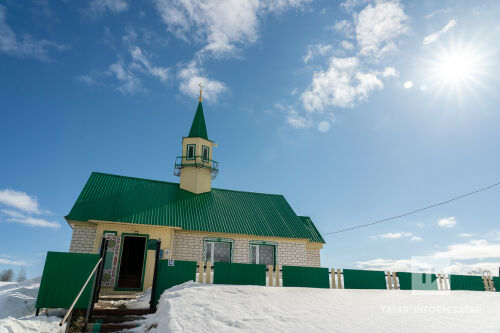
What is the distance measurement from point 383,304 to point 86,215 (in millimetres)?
14463

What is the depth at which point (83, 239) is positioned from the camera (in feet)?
54.5

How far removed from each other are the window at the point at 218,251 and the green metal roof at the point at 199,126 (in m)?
8.69

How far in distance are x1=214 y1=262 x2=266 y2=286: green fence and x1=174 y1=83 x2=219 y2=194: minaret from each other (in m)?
10.2

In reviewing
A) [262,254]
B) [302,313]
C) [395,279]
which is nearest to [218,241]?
[262,254]

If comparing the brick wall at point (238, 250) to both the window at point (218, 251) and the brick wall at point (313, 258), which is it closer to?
the window at point (218, 251)

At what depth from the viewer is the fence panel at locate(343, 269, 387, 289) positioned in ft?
47.7

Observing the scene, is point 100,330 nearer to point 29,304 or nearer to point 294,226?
point 29,304

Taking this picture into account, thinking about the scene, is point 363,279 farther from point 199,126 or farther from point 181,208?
point 199,126

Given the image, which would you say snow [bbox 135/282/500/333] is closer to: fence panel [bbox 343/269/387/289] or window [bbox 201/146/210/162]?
fence panel [bbox 343/269/387/289]

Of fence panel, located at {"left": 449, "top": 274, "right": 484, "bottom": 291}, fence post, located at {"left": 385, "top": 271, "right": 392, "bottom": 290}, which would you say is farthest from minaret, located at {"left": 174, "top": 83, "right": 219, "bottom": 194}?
fence panel, located at {"left": 449, "top": 274, "right": 484, "bottom": 291}

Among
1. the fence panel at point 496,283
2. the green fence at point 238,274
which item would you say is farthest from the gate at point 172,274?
the fence panel at point 496,283

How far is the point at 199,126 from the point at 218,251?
10.2 metres

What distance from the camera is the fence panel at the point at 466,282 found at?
17.4 m

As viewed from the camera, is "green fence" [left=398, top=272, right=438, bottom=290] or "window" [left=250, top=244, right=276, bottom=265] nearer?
"green fence" [left=398, top=272, right=438, bottom=290]
